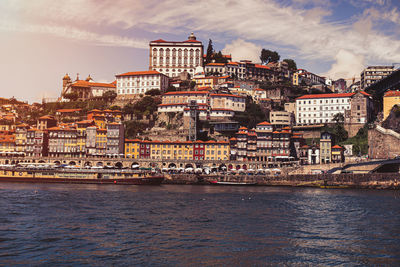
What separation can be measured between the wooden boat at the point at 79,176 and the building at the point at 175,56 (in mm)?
55513

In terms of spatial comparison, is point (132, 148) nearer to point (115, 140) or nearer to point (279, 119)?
point (115, 140)

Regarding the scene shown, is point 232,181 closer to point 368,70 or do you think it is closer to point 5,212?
point 5,212

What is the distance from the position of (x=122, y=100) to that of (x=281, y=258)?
9239 centimetres

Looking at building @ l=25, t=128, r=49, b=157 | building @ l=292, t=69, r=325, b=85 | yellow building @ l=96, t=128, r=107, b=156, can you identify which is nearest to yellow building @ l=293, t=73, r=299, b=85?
building @ l=292, t=69, r=325, b=85

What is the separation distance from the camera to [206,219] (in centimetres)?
3052

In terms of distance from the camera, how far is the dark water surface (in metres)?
19.9

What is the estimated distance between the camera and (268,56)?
13138cm

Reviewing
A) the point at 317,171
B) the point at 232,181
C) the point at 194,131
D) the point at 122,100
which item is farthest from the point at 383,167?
the point at 122,100

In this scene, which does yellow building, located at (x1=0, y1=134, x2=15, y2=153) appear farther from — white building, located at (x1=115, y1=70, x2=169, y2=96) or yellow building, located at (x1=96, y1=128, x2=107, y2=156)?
white building, located at (x1=115, y1=70, x2=169, y2=96)

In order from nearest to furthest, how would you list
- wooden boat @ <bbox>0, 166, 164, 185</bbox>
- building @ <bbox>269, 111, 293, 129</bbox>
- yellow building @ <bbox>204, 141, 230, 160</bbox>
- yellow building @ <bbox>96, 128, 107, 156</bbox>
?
wooden boat @ <bbox>0, 166, 164, 185</bbox>, yellow building @ <bbox>204, 141, 230, 160</bbox>, yellow building @ <bbox>96, 128, 107, 156</bbox>, building @ <bbox>269, 111, 293, 129</bbox>

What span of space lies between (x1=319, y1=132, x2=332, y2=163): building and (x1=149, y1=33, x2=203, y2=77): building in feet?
168

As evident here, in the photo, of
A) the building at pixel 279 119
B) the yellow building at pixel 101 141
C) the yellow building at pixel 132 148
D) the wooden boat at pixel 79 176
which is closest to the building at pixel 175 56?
the building at pixel 279 119

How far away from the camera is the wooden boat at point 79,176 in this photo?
213 ft

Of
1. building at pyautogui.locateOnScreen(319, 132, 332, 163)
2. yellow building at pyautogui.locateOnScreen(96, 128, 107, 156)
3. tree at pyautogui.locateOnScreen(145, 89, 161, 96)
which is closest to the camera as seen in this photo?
building at pyautogui.locateOnScreen(319, 132, 332, 163)
